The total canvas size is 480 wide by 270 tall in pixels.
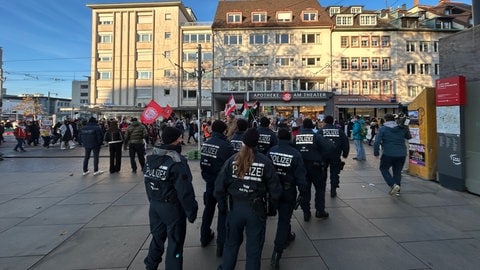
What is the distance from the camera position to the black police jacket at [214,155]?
4496 millimetres

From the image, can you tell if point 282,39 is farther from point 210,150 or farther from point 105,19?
point 210,150

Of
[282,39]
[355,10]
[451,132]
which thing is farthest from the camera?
[355,10]

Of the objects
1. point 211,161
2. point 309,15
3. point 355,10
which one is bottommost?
point 211,161

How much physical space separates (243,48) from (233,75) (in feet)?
12.3

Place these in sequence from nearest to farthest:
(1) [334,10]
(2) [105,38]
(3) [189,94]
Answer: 1. (1) [334,10]
2. (3) [189,94]
3. (2) [105,38]

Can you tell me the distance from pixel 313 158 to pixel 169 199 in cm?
294

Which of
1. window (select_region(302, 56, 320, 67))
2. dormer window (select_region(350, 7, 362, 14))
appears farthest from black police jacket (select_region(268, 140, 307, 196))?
dormer window (select_region(350, 7, 362, 14))

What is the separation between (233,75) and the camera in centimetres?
4138

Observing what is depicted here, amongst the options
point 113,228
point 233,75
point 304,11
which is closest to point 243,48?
point 233,75

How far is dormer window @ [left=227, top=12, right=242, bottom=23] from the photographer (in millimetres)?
42094

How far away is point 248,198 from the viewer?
3.26m

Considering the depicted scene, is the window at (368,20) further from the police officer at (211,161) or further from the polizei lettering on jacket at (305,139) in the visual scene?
the police officer at (211,161)

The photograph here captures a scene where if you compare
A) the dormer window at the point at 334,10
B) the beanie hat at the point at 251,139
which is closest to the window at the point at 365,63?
the dormer window at the point at 334,10

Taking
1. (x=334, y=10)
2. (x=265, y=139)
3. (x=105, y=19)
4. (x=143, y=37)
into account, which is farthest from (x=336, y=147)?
(x=105, y=19)
